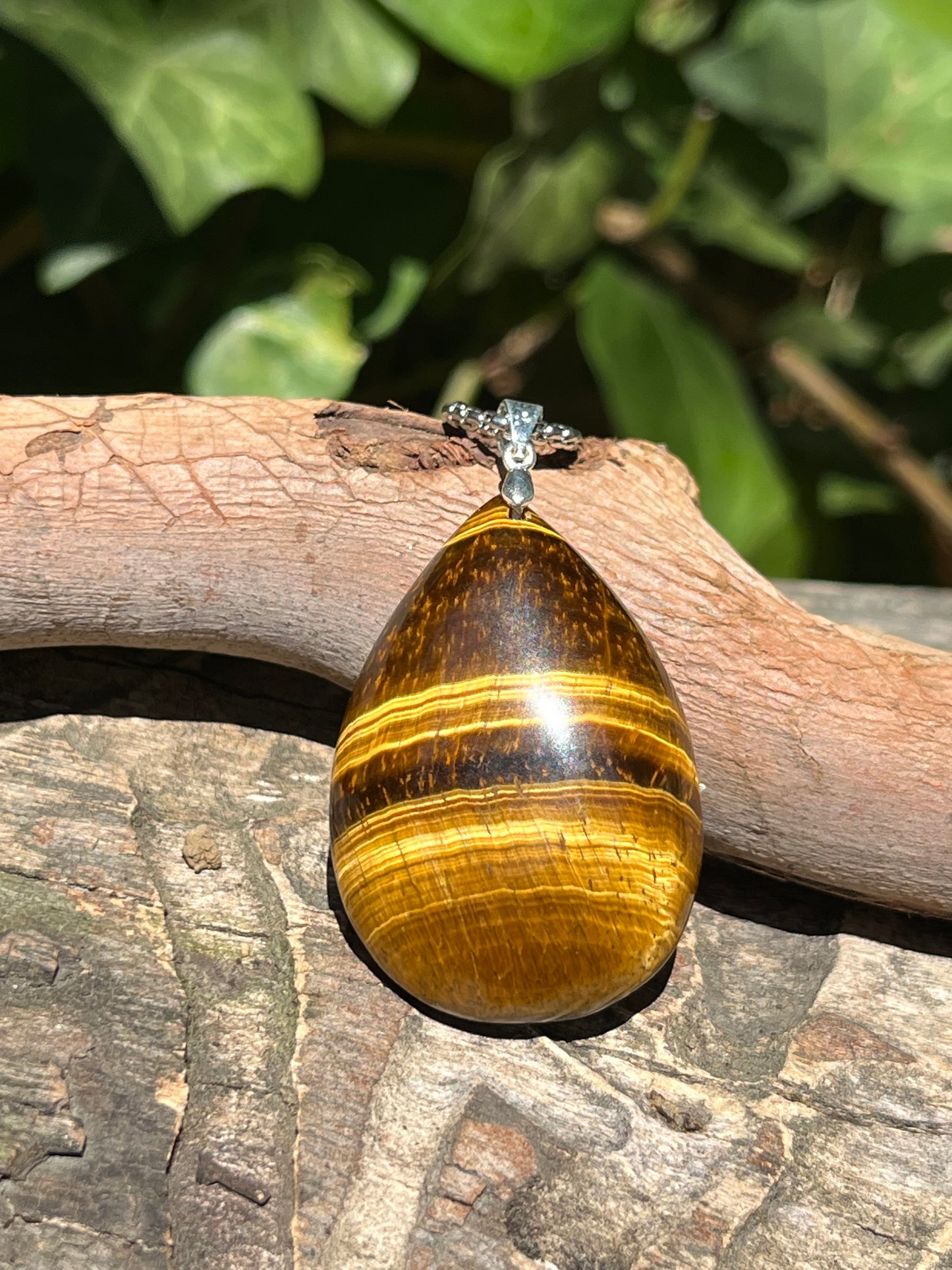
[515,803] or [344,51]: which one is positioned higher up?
[344,51]

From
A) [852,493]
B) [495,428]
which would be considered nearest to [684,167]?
[852,493]

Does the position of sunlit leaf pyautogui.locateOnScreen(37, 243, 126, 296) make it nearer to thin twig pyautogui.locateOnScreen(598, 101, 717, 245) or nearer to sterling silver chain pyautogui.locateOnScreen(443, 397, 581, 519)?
sterling silver chain pyautogui.locateOnScreen(443, 397, 581, 519)

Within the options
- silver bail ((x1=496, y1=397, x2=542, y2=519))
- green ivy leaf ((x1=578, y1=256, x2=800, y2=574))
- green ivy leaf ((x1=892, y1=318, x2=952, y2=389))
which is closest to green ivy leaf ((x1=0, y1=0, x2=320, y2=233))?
green ivy leaf ((x1=578, y1=256, x2=800, y2=574))

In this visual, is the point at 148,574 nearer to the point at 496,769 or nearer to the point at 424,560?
the point at 424,560

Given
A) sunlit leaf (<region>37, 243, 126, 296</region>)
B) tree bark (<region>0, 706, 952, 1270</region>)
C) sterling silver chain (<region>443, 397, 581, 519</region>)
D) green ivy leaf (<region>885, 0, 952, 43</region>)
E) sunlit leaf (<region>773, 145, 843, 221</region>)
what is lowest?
tree bark (<region>0, 706, 952, 1270</region>)

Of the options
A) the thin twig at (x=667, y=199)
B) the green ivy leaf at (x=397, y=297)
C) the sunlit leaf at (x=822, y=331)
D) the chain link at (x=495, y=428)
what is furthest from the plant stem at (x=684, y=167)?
the chain link at (x=495, y=428)

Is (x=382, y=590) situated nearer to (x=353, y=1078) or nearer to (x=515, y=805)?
(x=515, y=805)
